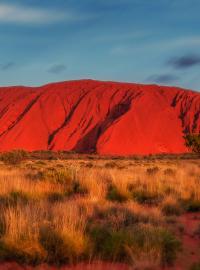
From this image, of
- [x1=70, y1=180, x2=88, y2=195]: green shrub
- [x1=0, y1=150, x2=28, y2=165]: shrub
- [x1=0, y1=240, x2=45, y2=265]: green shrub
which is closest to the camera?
[x1=0, y1=240, x2=45, y2=265]: green shrub

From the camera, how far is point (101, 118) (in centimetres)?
8381

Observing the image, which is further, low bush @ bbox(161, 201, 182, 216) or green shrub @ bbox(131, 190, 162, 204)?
green shrub @ bbox(131, 190, 162, 204)

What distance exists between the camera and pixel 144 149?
2995 inches

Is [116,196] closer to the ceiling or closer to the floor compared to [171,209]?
closer to the ceiling

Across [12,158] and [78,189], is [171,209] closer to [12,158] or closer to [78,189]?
[78,189]

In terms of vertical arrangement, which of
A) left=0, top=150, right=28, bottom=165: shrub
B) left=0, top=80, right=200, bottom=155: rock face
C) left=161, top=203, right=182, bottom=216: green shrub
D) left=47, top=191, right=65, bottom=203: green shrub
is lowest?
left=161, top=203, right=182, bottom=216: green shrub

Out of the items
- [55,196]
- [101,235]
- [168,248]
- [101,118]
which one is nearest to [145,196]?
[55,196]

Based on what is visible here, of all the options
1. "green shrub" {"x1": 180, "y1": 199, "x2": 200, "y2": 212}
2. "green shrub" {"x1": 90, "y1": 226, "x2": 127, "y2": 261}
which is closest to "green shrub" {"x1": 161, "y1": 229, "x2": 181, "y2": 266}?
"green shrub" {"x1": 90, "y1": 226, "x2": 127, "y2": 261}

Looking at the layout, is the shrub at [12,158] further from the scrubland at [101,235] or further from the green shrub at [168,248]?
the green shrub at [168,248]

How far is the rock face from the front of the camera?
76.6 m

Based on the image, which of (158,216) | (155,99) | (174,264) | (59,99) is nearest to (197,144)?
(158,216)

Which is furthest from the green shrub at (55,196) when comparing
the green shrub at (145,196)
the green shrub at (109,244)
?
the green shrub at (109,244)

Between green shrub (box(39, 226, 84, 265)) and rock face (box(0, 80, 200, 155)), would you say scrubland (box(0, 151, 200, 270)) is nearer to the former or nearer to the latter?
green shrub (box(39, 226, 84, 265))

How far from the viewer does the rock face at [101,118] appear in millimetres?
76625
